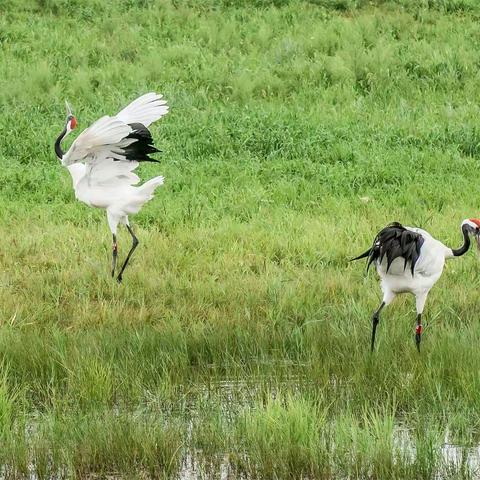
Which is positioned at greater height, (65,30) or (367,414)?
(65,30)

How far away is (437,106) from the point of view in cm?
1450

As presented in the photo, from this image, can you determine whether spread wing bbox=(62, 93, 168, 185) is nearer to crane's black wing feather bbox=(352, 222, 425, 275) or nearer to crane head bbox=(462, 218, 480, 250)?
crane's black wing feather bbox=(352, 222, 425, 275)

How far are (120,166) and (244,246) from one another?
1410 millimetres

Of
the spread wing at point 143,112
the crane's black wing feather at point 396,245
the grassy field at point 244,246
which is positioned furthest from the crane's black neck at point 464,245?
the spread wing at point 143,112

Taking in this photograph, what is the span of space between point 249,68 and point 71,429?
37.4 ft

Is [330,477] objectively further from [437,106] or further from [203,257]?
[437,106]

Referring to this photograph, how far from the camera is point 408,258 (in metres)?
6.70

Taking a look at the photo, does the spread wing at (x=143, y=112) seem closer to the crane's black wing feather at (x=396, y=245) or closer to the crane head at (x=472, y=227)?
the crane's black wing feather at (x=396, y=245)

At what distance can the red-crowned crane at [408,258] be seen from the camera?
6594 mm

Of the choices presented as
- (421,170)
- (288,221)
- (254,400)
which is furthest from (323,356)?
(421,170)

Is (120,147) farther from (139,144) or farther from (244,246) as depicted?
(244,246)

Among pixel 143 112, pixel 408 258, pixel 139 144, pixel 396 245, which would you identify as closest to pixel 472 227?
pixel 408 258

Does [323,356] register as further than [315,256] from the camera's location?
No

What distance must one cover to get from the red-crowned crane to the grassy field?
1.04ft
